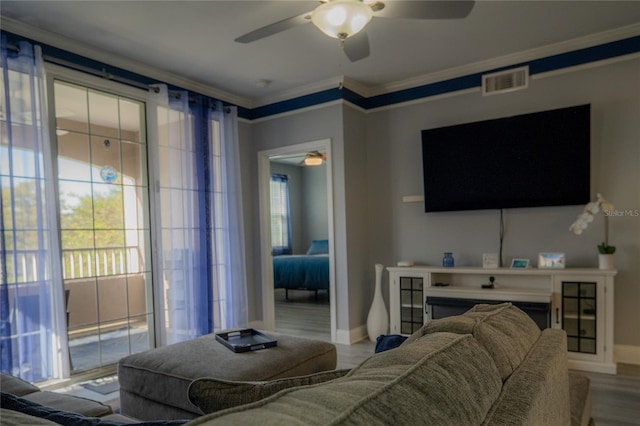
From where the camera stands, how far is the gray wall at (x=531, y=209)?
3.38m

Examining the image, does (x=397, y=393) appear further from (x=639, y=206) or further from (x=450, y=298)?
(x=639, y=206)

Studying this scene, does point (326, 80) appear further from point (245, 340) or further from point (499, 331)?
point (499, 331)

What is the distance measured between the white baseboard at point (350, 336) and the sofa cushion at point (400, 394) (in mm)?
3363

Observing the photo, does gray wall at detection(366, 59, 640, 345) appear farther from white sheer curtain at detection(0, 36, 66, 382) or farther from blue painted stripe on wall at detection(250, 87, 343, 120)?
white sheer curtain at detection(0, 36, 66, 382)

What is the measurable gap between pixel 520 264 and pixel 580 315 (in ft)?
2.01

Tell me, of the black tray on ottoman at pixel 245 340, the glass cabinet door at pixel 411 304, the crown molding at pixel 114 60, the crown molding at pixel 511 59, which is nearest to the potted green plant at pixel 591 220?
the crown molding at pixel 511 59

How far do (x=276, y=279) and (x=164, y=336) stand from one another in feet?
10.9

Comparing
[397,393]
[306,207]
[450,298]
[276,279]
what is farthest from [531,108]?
[306,207]

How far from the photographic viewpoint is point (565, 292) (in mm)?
3340

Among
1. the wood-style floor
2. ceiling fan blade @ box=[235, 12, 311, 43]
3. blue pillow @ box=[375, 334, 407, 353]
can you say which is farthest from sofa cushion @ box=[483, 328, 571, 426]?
ceiling fan blade @ box=[235, 12, 311, 43]

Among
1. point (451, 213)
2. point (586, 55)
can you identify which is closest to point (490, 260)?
point (451, 213)

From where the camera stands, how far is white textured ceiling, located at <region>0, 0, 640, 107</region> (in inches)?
112

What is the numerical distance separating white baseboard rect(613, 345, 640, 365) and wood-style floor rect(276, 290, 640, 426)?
8 cm

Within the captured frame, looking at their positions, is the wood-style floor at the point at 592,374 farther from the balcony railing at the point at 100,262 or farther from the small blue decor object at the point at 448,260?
the balcony railing at the point at 100,262
